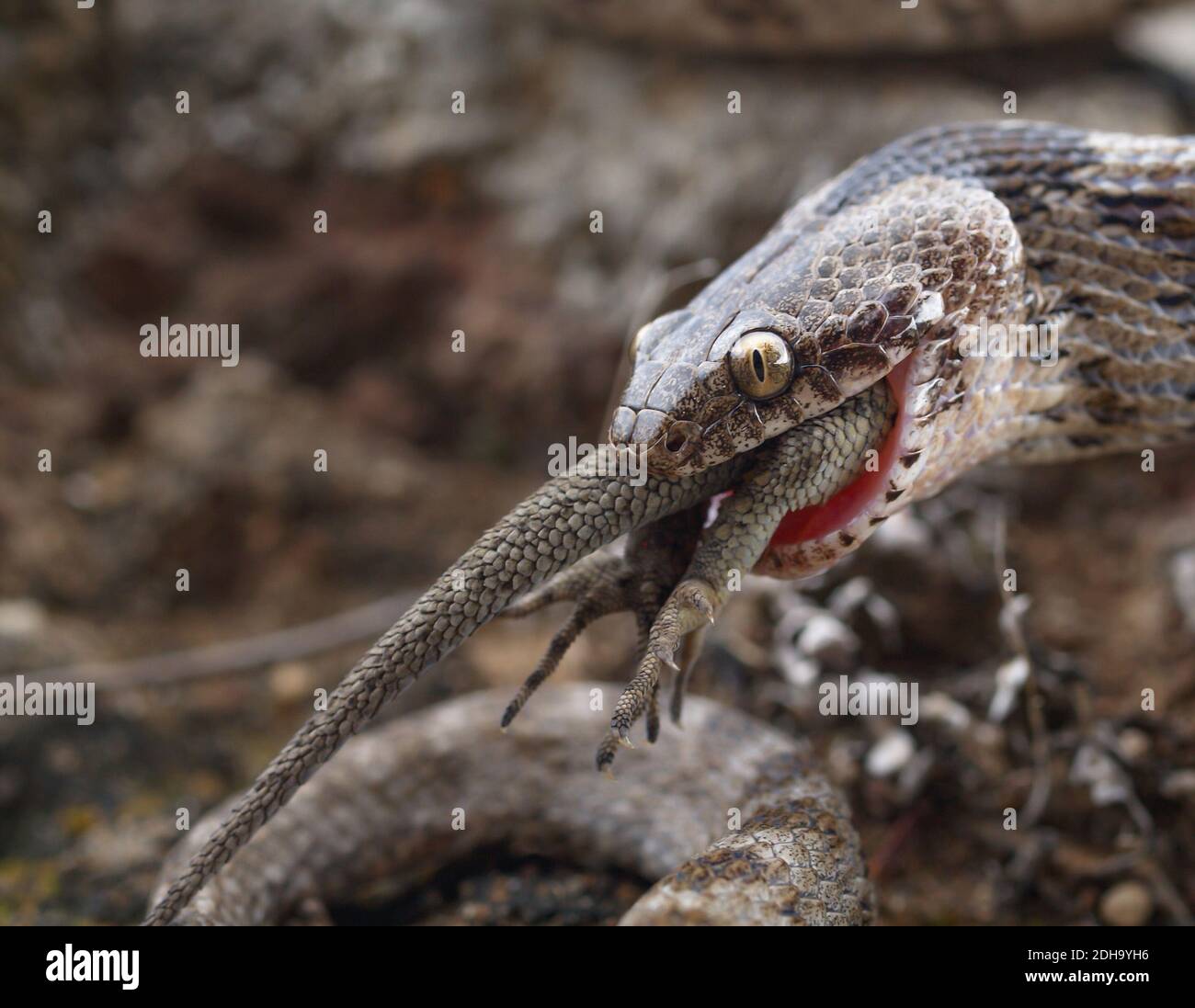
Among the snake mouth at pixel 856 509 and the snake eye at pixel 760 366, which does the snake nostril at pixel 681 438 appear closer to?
the snake eye at pixel 760 366

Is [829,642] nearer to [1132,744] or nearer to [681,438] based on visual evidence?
[1132,744]

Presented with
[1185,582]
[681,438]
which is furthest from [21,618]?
[1185,582]

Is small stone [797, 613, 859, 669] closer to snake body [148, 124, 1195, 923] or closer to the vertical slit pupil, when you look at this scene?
snake body [148, 124, 1195, 923]

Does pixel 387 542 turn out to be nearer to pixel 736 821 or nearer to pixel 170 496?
pixel 170 496

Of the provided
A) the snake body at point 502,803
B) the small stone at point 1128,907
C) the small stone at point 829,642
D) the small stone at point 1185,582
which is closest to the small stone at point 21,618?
the snake body at point 502,803

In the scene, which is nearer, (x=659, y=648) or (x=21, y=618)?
(x=659, y=648)

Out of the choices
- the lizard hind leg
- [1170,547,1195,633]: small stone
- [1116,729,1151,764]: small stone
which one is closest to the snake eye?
the lizard hind leg
